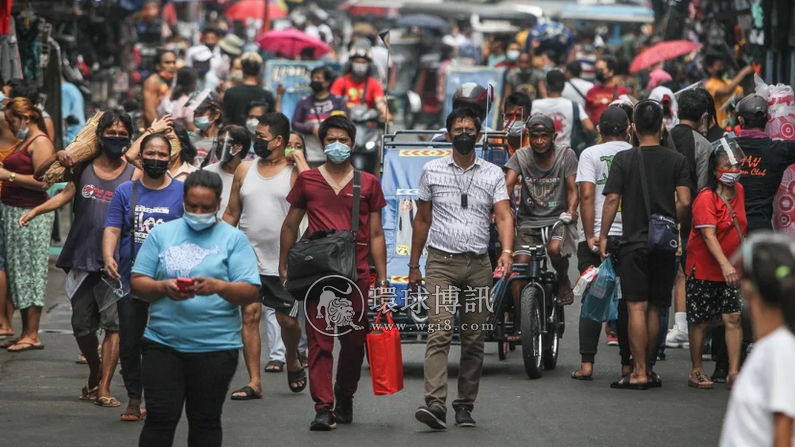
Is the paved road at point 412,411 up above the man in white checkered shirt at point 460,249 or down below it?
below

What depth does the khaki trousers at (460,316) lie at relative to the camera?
28.6 ft

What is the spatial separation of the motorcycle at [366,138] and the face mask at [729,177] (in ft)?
26.6

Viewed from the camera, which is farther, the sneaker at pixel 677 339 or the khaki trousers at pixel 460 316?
the sneaker at pixel 677 339

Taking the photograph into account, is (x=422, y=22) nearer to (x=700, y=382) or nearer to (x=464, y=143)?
(x=700, y=382)

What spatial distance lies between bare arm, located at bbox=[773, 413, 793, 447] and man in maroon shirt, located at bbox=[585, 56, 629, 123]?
1372 centimetres

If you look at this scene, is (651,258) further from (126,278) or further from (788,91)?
(126,278)

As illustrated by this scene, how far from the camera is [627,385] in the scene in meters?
10.1

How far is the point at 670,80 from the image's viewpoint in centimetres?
1734

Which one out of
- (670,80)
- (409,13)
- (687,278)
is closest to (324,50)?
(670,80)

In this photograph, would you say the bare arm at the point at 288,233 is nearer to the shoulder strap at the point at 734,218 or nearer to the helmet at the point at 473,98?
the shoulder strap at the point at 734,218

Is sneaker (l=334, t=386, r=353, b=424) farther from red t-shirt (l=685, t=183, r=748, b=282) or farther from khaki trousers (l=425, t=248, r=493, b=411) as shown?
red t-shirt (l=685, t=183, r=748, b=282)

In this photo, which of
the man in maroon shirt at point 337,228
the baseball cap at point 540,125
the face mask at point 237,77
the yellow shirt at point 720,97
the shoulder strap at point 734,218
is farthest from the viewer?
the face mask at point 237,77

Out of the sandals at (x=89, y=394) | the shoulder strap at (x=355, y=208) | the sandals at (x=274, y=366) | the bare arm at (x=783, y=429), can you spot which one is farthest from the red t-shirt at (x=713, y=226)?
the bare arm at (x=783, y=429)

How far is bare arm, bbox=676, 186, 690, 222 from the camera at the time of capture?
Result: 9.90m
